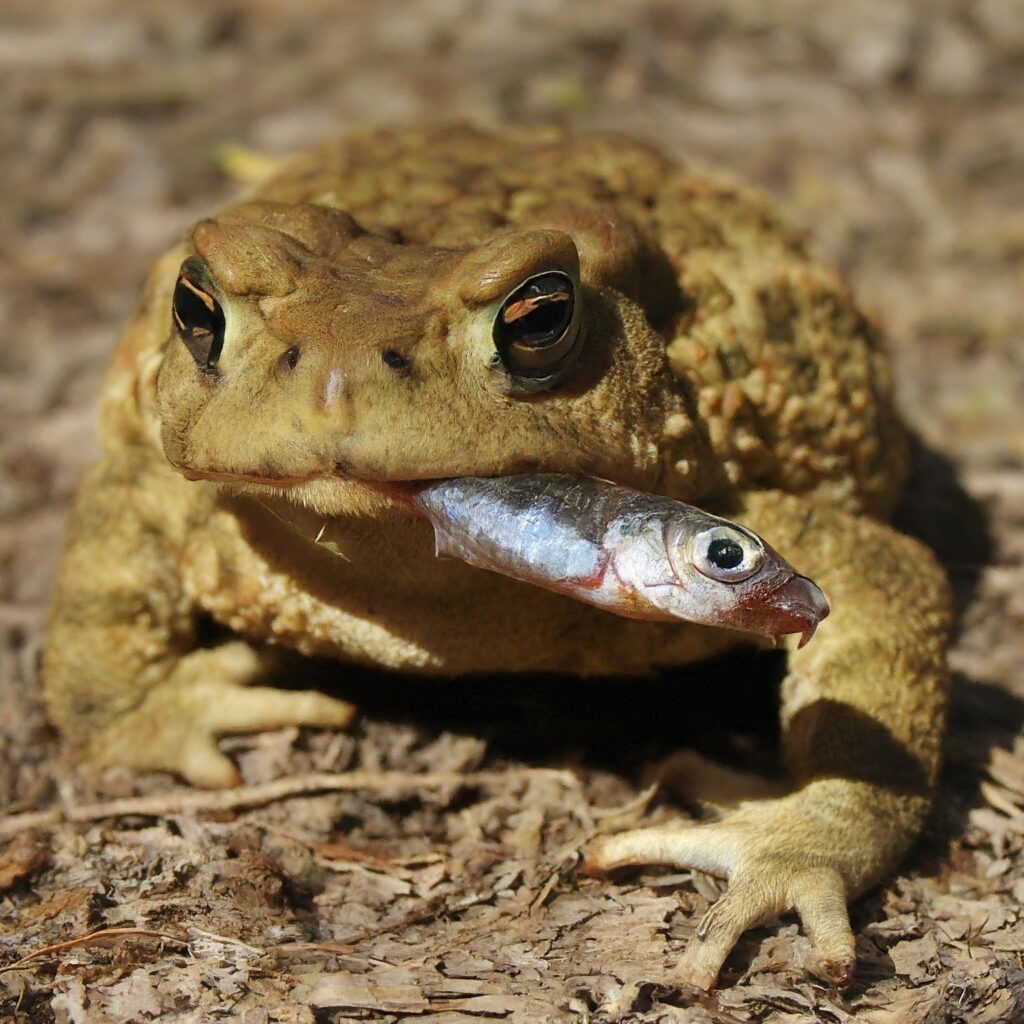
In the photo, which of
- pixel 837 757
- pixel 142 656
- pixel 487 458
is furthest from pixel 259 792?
pixel 837 757

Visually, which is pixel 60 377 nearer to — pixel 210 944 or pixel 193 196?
pixel 193 196

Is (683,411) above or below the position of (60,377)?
above

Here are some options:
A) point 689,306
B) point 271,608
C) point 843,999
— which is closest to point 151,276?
point 271,608

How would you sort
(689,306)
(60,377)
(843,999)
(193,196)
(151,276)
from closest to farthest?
(843,999), (689,306), (151,276), (60,377), (193,196)

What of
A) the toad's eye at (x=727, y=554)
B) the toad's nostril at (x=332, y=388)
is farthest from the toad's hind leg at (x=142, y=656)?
the toad's eye at (x=727, y=554)

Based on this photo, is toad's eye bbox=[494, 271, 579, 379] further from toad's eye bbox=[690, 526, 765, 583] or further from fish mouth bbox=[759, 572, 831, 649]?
fish mouth bbox=[759, 572, 831, 649]

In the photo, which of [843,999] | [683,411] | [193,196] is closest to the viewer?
[843,999]
